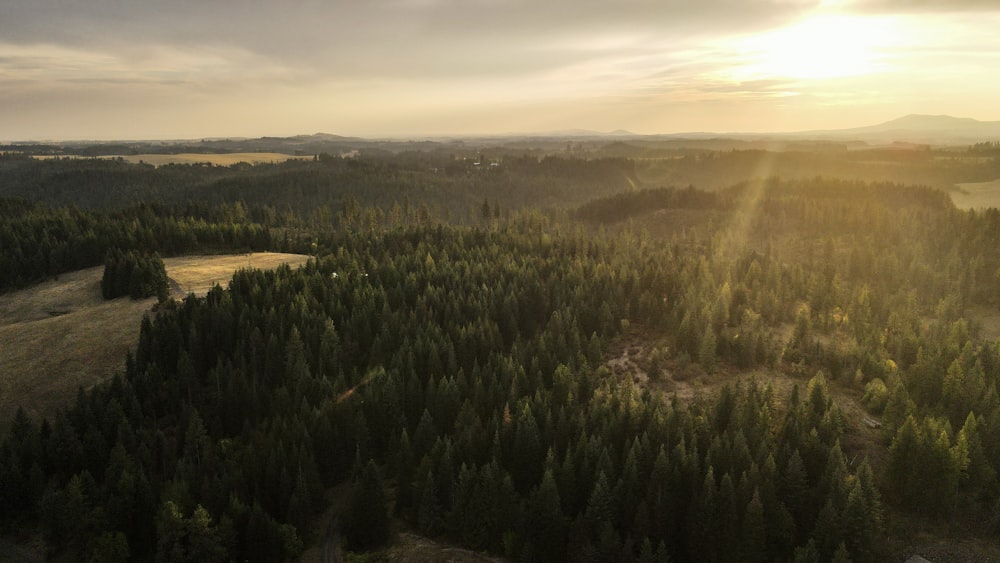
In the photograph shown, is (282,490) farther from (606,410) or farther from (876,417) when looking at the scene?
(876,417)

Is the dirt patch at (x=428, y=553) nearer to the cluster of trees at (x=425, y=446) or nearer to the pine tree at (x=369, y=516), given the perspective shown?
the cluster of trees at (x=425, y=446)

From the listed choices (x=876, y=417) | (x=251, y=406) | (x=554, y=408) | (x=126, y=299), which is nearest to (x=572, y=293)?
(x=554, y=408)

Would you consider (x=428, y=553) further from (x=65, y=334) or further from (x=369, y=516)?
(x=65, y=334)

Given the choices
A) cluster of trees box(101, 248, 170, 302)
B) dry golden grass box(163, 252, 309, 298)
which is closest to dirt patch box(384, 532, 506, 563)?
cluster of trees box(101, 248, 170, 302)

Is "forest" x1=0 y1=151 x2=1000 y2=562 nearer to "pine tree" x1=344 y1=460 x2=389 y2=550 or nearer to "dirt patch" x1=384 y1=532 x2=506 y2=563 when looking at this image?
"pine tree" x1=344 y1=460 x2=389 y2=550

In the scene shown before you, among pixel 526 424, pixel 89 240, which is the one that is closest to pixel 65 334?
pixel 89 240

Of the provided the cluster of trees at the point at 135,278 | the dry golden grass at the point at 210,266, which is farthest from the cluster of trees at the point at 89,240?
the cluster of trees at the point at 135,278

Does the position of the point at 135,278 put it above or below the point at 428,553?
above
